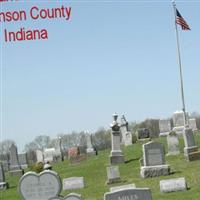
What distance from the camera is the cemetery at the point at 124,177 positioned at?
40.7 feet

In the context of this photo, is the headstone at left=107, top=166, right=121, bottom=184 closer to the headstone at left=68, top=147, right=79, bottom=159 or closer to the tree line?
the headstone at left=68, top=147, right=79, bottom=159

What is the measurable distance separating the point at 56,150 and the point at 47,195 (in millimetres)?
27518

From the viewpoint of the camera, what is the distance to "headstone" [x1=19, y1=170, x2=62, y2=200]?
12367mm

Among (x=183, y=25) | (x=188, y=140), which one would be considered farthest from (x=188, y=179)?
(x=183, y=25)

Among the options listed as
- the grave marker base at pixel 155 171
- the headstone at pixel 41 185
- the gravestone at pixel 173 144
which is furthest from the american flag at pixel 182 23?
the headstone at pixel 41 185

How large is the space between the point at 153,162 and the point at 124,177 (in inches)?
54.0

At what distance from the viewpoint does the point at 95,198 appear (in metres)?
15.6

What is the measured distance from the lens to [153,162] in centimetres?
1878

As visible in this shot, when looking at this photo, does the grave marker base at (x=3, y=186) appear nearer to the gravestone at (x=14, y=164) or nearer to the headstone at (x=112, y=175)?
the gravestone at (x=14, y=164)

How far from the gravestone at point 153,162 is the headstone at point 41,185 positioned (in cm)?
662

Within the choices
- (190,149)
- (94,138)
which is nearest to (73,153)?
(190,149)

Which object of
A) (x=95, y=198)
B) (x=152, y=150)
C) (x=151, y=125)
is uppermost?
(x=151, y=125)

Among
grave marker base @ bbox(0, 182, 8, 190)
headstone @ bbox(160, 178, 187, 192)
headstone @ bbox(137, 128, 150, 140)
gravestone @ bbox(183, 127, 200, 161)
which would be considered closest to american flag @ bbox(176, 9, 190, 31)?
gravestone @ bbox(183, 127, 200, 161)

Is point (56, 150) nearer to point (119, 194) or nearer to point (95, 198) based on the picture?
point (95, 198)
